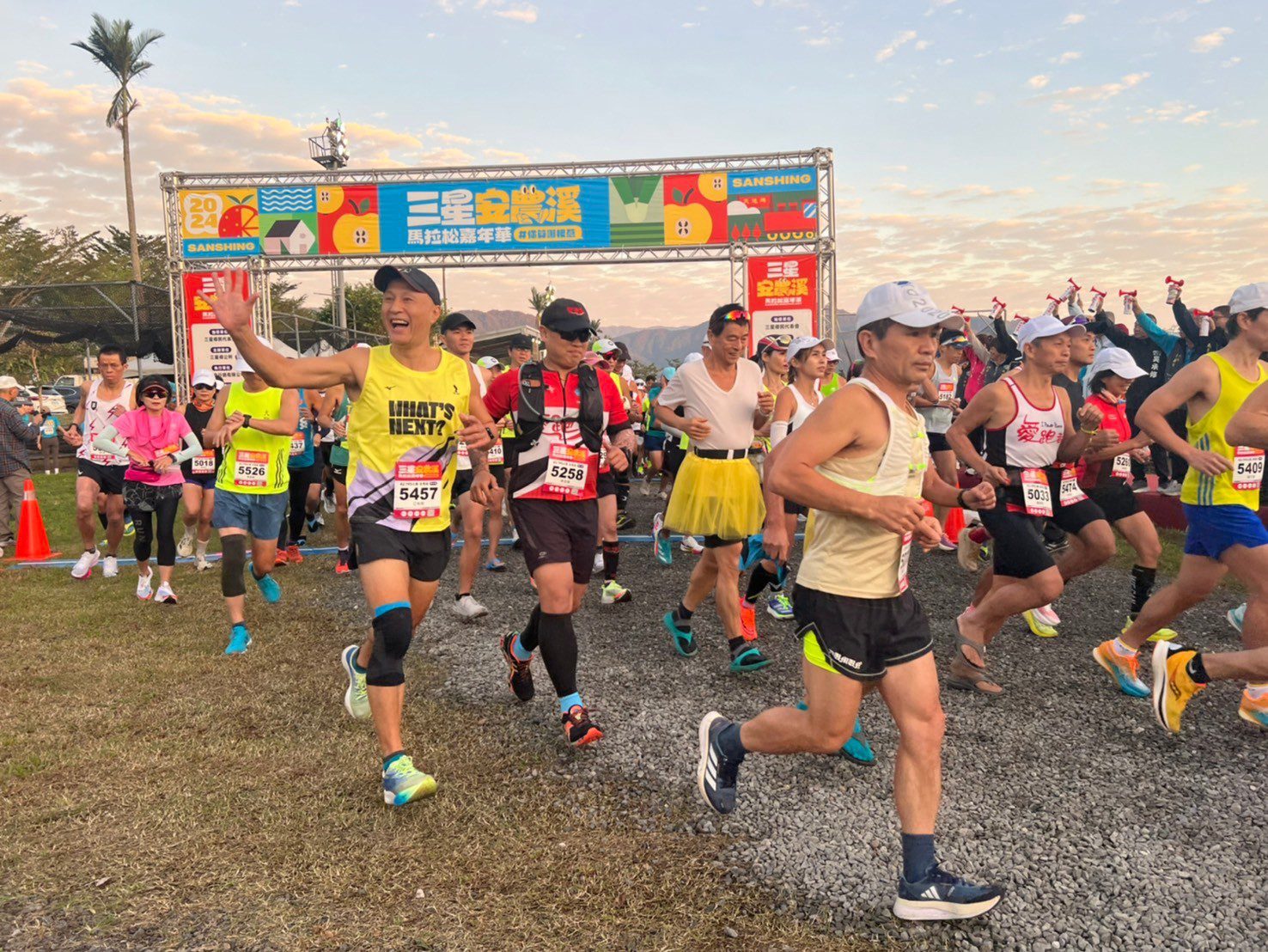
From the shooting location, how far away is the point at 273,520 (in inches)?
258

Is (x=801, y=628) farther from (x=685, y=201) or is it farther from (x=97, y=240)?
(x=97, y=240)

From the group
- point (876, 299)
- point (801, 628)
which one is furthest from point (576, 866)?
point (876, 299)

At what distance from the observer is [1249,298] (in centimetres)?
443

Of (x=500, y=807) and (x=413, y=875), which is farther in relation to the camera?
(x=500, y=807)

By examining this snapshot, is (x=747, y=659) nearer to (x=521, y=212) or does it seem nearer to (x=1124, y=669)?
(x=1124, y=669)

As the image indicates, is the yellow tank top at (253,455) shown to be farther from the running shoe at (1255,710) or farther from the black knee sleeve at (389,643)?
the running shoe at (1255,710)

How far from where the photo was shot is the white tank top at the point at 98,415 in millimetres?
8234

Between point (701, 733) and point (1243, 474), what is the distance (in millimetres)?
3115

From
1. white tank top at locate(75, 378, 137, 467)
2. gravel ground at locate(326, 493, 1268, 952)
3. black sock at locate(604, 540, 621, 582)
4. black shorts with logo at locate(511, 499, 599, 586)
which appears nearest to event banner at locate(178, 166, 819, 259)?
white tank top at locate(75, 378, 137, 467)

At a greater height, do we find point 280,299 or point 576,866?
point 280,299

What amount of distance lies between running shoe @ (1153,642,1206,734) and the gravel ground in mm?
132

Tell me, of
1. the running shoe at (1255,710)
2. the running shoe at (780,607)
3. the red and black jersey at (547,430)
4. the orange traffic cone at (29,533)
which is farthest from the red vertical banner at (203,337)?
the running shoe at (1255,710)

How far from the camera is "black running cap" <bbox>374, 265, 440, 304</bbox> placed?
3912 millimetres

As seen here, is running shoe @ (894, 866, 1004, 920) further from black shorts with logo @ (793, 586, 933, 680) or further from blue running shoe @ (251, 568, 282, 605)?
blue running shoe @ (251, 568, 282, 605)
